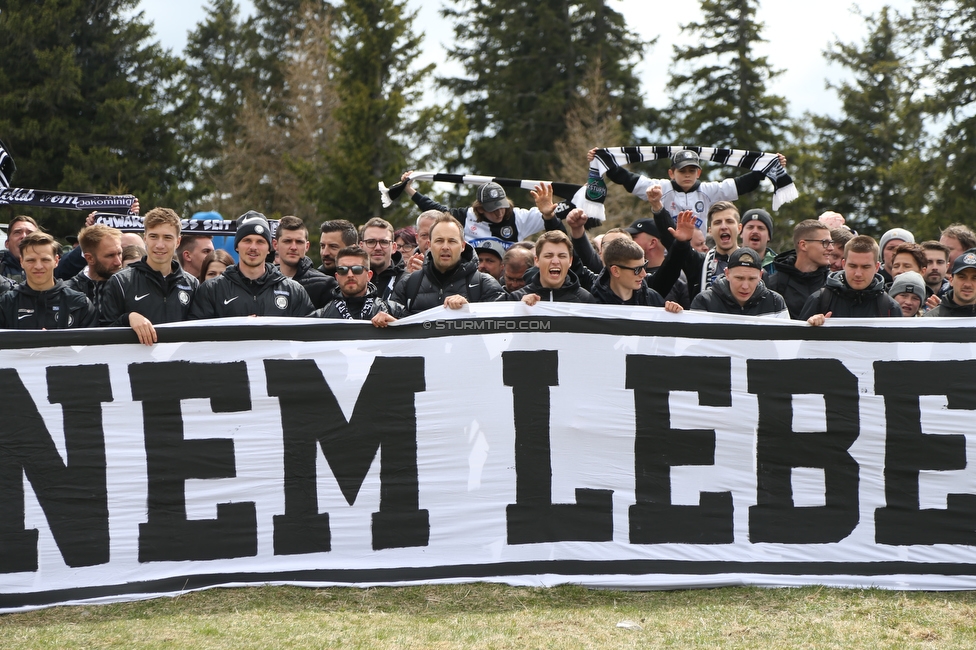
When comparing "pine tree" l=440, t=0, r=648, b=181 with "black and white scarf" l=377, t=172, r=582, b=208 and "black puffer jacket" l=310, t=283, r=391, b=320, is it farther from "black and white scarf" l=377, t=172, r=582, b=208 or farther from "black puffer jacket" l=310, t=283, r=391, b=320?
"black puffer jacket" l=310, t=283, r=391, b=320

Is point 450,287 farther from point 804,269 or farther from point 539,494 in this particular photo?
point 804,269

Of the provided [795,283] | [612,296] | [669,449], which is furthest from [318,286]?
[795,283]

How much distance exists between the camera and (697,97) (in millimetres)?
38469

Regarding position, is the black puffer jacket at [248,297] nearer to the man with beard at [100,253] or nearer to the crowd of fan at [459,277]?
the crowd of fan at [459,277]

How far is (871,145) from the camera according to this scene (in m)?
39.6

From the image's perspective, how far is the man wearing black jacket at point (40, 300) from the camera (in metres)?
6.56

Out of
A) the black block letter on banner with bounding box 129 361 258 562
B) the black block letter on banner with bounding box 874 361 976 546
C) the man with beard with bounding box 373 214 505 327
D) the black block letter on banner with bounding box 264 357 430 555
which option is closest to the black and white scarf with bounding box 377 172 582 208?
the man with beard with bounding box 373 214 505 327

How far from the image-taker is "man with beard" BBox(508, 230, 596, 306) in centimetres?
675

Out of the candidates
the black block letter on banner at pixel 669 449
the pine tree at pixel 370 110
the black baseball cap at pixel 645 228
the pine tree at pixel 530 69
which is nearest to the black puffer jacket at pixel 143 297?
the black block letter on banner at pixel 669 449

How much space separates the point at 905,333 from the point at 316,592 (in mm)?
4025

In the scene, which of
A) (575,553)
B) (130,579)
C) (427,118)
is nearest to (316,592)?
(130,579)

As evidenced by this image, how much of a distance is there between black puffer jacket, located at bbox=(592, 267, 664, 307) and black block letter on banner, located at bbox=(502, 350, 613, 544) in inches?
32.3

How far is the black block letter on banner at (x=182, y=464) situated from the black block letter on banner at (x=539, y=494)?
1.64 m

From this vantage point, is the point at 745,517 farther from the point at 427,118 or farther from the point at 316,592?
the point at 427,118
